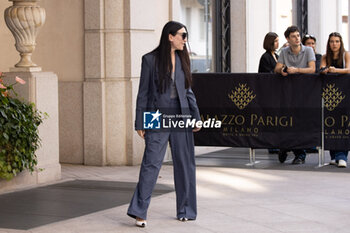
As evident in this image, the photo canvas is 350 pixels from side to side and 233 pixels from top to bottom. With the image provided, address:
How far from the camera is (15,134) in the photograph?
9742 mm

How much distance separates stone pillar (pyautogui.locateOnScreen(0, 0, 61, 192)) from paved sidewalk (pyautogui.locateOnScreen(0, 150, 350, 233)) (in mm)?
544

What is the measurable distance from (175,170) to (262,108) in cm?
426

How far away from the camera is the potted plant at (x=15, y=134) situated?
380 inches

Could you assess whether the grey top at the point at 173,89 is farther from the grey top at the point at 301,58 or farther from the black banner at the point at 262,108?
the grey top at the point at 301,58

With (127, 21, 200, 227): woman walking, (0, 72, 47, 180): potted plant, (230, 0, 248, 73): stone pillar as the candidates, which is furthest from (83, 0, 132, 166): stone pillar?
(230, 0, 248, 73): stone pillar

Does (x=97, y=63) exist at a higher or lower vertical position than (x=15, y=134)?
higher

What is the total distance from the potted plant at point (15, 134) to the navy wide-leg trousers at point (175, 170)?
→ 8.48ft

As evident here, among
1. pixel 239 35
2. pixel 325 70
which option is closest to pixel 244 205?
pixel 325 70

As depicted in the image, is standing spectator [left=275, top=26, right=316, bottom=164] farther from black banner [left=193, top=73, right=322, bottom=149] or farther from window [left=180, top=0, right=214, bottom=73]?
window [left=180, top=0, right=214, bottom=73]

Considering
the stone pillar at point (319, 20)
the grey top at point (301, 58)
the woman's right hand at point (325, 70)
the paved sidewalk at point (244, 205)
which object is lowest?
the paved sidewalk at point (244, 205)

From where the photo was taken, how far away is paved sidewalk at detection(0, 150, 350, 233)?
7.54 metres

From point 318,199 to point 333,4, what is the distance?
15.4 meters

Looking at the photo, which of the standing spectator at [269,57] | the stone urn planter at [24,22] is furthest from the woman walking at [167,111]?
the standing spectator at [269,57]

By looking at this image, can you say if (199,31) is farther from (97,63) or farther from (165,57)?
(165,57)
